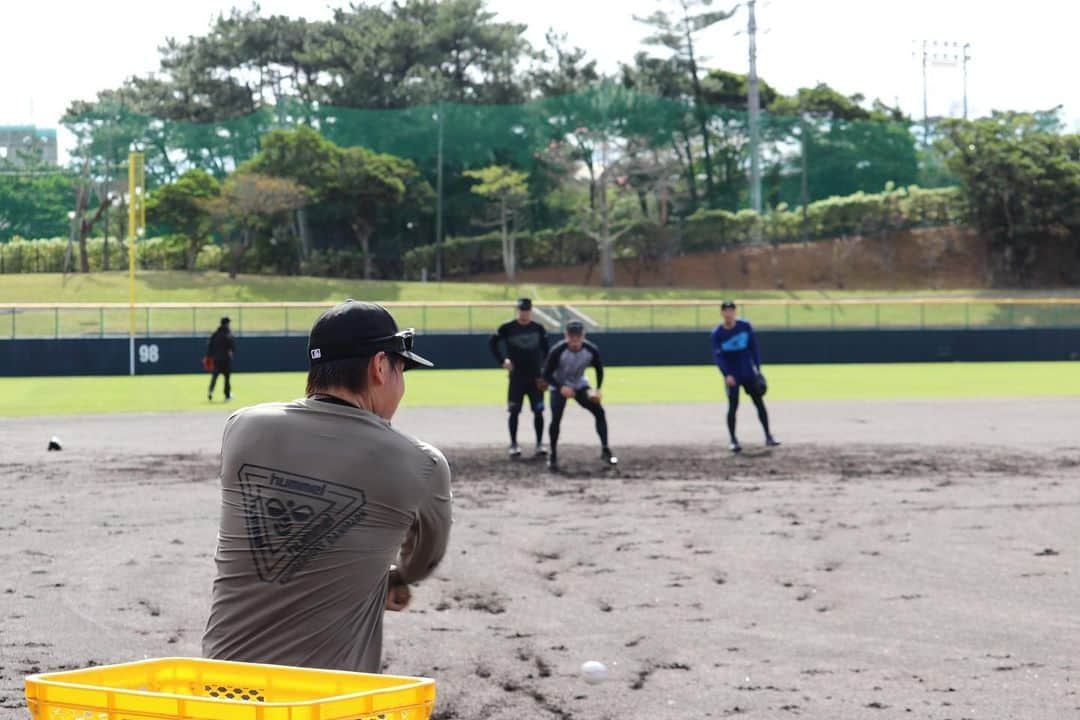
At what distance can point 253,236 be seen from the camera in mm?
74000

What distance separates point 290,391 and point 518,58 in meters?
60.4

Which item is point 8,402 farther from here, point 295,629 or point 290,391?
point 295,629

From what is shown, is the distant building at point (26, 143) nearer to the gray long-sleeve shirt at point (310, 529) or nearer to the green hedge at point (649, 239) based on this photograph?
the green hedge at point (649, 239)

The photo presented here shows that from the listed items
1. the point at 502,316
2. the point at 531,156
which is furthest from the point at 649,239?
the point at 502,316

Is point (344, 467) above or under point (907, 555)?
above

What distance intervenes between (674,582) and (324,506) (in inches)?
250

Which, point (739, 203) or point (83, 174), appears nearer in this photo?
point (83, 174)

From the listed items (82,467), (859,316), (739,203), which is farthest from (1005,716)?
(739,203)

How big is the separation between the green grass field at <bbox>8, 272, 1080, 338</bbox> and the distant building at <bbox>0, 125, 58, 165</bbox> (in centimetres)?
943

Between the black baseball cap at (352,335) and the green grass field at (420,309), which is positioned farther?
the green grass field at (420,309)

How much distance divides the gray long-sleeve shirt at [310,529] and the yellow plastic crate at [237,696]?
0.47m

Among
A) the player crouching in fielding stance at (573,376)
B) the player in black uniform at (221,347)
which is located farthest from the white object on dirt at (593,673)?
the player in black uniform at (221,347)

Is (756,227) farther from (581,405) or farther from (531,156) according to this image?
(581,405)

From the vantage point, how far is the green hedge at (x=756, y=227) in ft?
260
